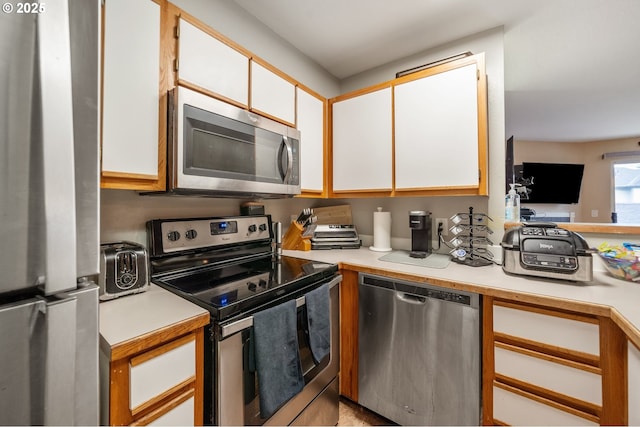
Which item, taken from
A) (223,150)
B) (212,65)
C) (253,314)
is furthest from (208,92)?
(253,314)

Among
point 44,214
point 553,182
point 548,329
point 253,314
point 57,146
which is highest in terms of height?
point 553,182

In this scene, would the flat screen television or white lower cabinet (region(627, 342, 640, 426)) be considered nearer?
white lower cabinet (region(627, 342, 640, 426))

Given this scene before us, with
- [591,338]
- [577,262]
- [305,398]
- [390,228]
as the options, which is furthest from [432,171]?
[305,398]

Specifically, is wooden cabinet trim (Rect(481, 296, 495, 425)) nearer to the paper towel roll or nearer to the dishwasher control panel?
the dishwasher control panel

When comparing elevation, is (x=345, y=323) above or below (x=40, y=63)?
below

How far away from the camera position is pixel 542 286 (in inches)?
46.0

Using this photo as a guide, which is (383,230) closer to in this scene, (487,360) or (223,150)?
(487,360)

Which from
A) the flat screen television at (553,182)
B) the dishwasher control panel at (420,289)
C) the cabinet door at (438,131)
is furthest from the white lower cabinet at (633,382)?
the flat screen television at (553,182)

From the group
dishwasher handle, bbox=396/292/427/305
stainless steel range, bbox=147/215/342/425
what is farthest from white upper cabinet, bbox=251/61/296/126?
dishwasher handle, bbox=396/292/427/305

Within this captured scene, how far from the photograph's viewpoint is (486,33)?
179 cm

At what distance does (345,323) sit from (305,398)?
467 mm

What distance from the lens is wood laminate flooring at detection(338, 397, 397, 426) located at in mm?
1522

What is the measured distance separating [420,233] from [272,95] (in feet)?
4.58

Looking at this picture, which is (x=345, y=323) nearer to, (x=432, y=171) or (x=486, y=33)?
Result: (x=432, y=171)
